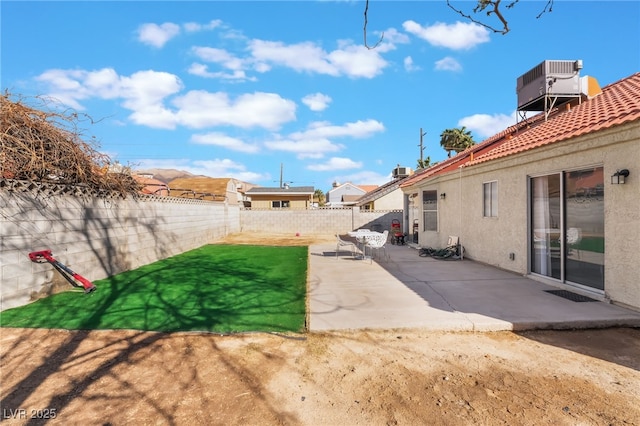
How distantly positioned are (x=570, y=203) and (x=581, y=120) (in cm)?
231

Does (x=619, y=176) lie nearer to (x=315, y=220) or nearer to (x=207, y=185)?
(x=315, y=220)

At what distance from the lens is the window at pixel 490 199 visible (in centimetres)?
883

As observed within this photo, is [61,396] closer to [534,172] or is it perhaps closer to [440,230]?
[534,172]

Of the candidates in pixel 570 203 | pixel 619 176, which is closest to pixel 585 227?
pixel 570 203

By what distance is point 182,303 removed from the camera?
232 inches

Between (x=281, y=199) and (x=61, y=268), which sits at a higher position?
(x=281, y=199)

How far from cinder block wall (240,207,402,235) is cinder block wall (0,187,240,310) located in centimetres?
994

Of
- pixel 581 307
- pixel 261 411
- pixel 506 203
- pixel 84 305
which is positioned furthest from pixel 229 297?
pixel 506 203

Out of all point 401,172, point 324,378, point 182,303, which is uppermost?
point 401,172

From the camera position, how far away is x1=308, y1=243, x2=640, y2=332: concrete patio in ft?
15.1

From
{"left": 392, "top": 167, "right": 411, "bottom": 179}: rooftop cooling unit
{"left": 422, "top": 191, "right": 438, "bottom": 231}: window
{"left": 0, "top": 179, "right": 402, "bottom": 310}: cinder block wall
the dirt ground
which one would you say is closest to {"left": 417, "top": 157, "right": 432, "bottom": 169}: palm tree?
{"left": 392, "top": 167, "right": 411, "bottom": 179}: rooftop cooling unit

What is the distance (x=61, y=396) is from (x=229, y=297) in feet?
10.7

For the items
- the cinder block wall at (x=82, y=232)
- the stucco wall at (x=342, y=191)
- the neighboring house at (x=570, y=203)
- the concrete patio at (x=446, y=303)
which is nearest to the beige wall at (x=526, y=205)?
the neighboring house at (x=570, y=203)

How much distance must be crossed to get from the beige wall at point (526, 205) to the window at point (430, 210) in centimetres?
28
